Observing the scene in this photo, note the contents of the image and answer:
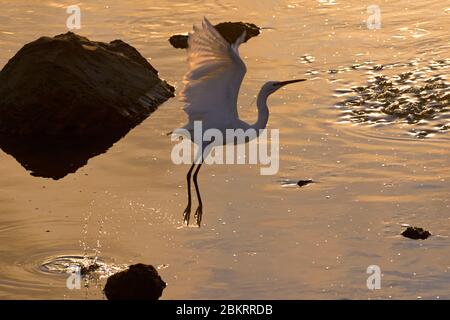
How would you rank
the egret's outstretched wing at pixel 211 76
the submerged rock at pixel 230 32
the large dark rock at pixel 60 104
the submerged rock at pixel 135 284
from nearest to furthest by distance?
the submerged rock at pixel 135 284 < the egret's outstretched wing at pixel 211 76 < the large dark rock at pixel 60 104 < the submerged rock at pixel 230 32

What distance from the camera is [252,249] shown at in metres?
11.5

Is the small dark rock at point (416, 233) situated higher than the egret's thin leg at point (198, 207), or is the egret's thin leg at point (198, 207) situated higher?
the egret's thin leg at point (198, 207)

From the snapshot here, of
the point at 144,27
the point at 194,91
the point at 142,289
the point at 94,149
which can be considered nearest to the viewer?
the point at 142,289

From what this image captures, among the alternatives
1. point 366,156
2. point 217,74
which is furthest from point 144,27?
point 217,74

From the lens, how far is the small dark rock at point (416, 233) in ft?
37.7

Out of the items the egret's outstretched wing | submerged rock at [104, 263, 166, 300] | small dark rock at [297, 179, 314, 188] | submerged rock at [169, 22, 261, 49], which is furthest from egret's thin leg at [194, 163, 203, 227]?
submerged rock at [169, 22, 261, 49]

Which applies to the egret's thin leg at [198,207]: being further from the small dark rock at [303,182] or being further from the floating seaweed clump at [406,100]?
the floating seaweed clump at [406,100]

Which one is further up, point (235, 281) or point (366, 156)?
point (366, 156)

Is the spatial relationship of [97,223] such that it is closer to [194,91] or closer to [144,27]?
[194,91]

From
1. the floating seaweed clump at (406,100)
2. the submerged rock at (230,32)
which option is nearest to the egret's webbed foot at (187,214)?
the floating seaweed clump at (406,100)

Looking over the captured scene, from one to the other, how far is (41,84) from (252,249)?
5.07 m

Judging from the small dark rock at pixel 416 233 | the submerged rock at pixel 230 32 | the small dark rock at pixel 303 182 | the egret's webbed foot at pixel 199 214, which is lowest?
the small dark rock at pixel 416 233

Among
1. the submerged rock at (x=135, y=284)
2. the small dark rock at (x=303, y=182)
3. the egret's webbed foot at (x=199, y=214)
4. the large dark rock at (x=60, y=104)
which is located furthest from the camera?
the large dark rock at (x=60, y=104)

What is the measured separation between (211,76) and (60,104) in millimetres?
3883
